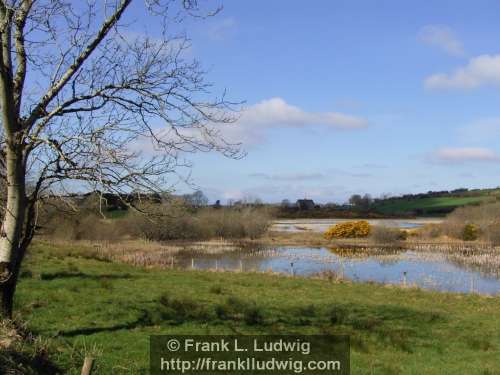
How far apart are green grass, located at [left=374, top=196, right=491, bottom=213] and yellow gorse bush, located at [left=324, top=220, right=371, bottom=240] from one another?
41570 millimetres

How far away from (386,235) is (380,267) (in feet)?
83.7

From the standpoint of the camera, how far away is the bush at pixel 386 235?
195 ft

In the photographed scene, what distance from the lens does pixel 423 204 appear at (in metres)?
114

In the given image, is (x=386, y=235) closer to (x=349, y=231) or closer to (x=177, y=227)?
(x=349, y=231)

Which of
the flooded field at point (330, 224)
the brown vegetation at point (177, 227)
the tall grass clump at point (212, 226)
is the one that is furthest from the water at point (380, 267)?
the flooded field at point (330, 224)

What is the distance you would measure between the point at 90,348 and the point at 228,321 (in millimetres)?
4286

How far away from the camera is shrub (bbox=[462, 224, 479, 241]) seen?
62094 millimetres

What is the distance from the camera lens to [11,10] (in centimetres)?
794

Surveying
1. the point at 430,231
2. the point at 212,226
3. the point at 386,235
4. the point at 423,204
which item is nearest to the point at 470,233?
the point at 430,231

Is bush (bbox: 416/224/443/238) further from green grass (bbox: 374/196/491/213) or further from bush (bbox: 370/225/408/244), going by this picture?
green grass (bbox: 374/196/491/213)

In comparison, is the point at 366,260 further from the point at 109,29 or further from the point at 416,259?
the point at 109,29

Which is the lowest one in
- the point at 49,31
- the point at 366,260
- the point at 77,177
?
the point at 366,260

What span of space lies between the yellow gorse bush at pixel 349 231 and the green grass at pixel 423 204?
41.6m

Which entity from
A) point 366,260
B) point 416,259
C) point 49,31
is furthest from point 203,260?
point 49,31
